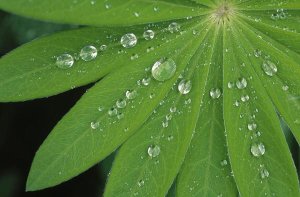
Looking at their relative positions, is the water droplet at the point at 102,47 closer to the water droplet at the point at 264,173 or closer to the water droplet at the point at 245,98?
the water droplet at the point at 245,98

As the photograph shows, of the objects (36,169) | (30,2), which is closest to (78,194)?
(36,169)

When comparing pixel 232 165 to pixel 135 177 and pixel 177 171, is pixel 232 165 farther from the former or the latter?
pixel 135 177

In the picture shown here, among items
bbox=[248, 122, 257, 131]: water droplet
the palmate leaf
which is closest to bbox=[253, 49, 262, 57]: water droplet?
the palmate leaf

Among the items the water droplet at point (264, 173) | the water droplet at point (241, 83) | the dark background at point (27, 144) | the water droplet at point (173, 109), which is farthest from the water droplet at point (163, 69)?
the dark background at point (27, 144)

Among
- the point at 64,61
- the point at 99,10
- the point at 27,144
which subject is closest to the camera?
the point at 99,10

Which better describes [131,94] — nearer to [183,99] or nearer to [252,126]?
[183,99]

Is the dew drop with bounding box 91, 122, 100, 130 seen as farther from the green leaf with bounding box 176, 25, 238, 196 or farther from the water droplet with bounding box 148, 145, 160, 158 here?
the green leaf with bounding box 176, 25, 238, 196

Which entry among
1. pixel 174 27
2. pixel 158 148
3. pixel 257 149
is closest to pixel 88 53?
pixel 174 27
